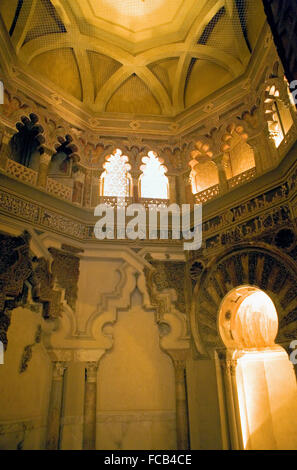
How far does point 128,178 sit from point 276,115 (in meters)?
3.30

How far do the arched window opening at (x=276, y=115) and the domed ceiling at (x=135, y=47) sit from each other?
128cm

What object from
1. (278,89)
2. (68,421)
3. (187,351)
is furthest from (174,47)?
(68,421)

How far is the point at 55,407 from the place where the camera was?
205 inches

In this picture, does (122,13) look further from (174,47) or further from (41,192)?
(41,192)

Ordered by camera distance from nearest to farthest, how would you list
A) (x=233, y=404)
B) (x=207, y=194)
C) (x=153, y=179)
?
(x=233, y=404) → (x=207, y=194) → (x=153, y=179)

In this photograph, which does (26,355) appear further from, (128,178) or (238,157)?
(238,157)

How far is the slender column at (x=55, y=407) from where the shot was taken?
16.5 ft

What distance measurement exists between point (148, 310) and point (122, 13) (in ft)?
20.5

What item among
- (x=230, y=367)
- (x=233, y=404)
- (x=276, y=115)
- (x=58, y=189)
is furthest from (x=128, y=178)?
(x=233, y=404)

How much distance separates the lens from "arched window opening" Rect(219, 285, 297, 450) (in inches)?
216

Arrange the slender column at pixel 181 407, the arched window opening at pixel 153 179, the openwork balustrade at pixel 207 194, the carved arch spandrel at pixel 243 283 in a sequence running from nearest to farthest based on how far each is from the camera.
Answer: the carved arch spandrel at pixel 243 283 < the slender column at pixel 181 407 < the openwork balustrade at pixel 207 194 < the arched window opening at pixel 153 179

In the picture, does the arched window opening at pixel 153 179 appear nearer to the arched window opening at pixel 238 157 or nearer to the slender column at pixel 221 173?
the slender column at pixel 221 173

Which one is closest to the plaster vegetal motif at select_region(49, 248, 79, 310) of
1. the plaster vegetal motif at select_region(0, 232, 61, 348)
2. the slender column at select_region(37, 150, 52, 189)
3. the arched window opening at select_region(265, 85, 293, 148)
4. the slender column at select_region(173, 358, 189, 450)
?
the plaster vegetal motif at select_region(0, 232, 61, 348)

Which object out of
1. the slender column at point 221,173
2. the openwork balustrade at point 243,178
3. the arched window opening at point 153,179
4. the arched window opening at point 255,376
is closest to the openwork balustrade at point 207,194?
the slender column at point 221,173
